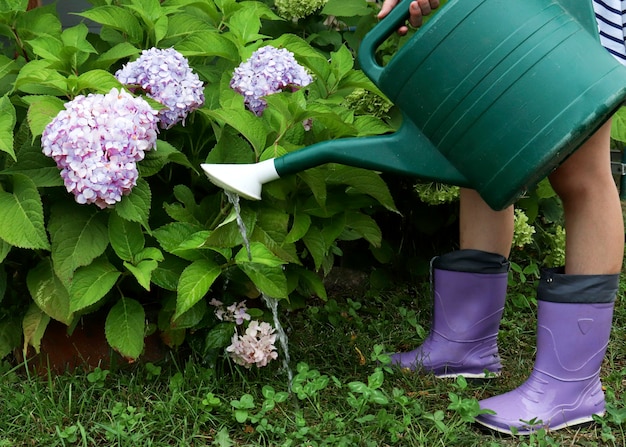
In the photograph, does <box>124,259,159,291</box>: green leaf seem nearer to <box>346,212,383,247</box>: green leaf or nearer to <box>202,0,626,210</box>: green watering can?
<box>346,212,383,247</box>: green leaf

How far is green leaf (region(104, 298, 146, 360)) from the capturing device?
1.54 m

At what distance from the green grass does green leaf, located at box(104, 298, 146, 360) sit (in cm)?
11

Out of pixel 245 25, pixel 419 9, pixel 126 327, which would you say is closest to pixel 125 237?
pixel 126 327

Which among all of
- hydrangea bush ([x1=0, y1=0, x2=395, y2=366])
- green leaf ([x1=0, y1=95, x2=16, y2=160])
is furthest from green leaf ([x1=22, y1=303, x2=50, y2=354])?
green leaf ([x1=0, y1=95, x2=16, y2=160])

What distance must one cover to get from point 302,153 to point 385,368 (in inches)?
22.5

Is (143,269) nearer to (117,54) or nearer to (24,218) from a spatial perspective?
(24,218)

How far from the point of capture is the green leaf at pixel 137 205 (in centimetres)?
146

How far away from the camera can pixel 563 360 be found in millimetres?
1504

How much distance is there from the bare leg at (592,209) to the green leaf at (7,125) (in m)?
1.04

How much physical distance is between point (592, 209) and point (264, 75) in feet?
2.38

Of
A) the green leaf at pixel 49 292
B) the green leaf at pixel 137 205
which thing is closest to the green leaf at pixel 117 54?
the green leaf at pixel 137 205

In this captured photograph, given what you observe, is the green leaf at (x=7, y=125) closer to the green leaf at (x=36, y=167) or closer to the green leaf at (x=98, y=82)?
the green leaf at (x=36, y=167)

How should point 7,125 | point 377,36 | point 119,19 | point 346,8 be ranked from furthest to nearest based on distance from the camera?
point 346,8, point 119,19, point 7,125, point 377,36

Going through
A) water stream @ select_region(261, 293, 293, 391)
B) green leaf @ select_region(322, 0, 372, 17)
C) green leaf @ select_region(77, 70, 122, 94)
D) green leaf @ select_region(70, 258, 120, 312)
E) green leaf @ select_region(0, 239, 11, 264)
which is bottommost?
water stream @ select_region(261, 293, 293, 391)
